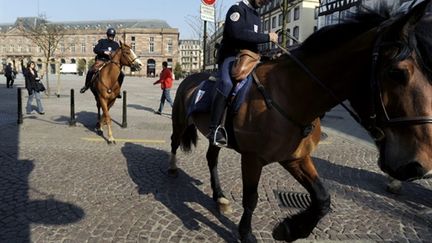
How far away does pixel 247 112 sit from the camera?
129 inches

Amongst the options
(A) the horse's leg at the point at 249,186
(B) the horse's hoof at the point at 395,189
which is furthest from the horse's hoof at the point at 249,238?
(B) the horse's hoof at the point at 395,189

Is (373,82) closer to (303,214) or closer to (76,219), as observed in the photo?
(303,214)

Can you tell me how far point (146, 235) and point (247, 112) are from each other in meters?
1.68

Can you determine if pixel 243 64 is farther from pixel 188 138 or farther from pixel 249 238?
pixel 188 138

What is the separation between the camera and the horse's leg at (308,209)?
10.7 feet

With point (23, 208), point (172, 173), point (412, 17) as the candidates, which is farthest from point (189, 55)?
point (412, 17)

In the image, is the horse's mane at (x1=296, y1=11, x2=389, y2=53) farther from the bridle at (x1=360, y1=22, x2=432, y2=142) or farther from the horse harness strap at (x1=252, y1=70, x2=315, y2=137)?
the horse harness strap at (x1=252, y1=70, x2=315, y2=137)

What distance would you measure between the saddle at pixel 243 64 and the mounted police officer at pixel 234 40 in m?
0.10

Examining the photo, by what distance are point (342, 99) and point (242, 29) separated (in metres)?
1.32

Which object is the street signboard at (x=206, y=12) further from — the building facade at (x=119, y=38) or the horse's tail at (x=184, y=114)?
the building facade at (x=119, y=38)

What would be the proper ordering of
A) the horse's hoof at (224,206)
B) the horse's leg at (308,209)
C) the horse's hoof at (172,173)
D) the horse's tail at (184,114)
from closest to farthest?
the horse's leg at (308,209) → the horse's hoof at (224,206) → the horse's tail at (184,114) → the horse's hoof at (172,173)

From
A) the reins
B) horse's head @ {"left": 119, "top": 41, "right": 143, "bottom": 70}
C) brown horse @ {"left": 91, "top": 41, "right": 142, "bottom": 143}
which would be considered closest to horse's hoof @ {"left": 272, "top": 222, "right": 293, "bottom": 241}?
the reins

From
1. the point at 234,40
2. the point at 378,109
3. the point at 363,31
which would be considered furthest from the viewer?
the point at 234,40

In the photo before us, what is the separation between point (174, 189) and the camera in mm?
5258
